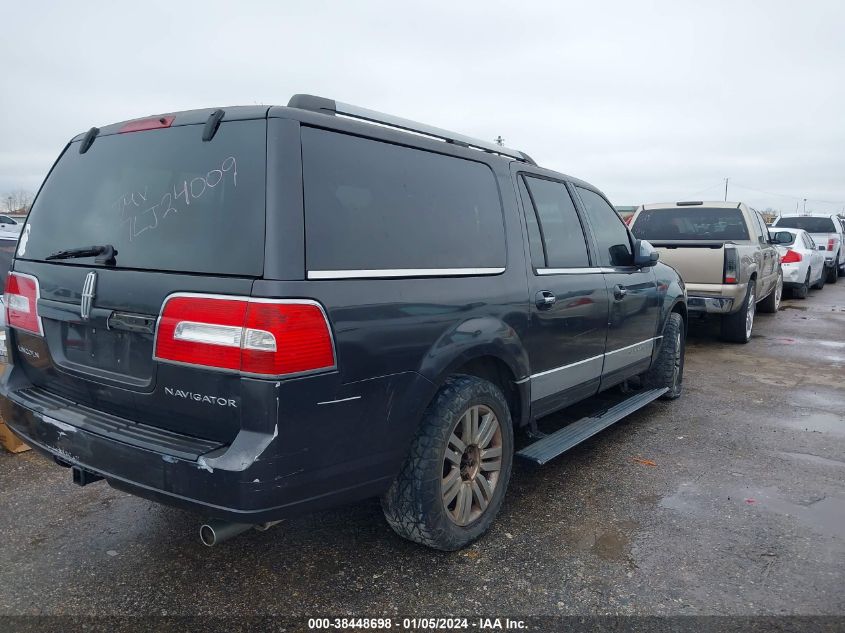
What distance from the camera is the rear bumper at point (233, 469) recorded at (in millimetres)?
2125

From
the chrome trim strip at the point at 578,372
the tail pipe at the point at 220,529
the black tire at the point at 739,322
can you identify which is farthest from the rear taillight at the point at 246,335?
the black tire at the point at 739,322

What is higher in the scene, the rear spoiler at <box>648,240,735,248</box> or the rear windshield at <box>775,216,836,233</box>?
the rear windshield at <box>775,216,836,233</box>

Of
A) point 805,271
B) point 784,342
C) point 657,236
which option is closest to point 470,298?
point 657,236

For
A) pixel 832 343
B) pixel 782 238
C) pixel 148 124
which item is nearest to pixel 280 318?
pixel 148 124

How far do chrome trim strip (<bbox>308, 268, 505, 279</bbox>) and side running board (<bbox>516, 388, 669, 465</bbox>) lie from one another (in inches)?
39.2

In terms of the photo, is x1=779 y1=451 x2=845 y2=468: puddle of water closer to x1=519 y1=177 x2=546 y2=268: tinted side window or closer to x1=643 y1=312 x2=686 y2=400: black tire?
x1=643 y1=312 x2=686 y2=400: black tire

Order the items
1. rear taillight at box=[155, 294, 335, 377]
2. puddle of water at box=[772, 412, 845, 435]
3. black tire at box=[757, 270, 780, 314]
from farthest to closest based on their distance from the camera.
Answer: black tire at box=[757, 270, 780, 314]
puddle of water at box=[772, 412, 845, 435]
rear taillight at box=[155, 294, 335, 377]

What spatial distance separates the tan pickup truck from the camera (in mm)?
7676

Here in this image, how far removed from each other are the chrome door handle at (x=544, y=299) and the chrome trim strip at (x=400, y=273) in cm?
32

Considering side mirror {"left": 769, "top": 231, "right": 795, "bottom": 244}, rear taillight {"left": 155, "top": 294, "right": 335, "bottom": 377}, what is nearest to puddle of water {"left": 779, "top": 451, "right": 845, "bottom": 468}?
rear taillight {"left": 155, "top": 294, "right": 335, "bottom": 377}

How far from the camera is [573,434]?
3773 millimetres

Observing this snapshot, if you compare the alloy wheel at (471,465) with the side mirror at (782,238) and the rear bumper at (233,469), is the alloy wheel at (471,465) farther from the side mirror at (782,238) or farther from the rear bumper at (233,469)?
the side mirror at (782,238)

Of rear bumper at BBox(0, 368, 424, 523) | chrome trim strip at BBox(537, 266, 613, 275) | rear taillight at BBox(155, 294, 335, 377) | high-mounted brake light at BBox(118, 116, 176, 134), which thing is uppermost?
high-mounted brake light at BBox(118, 116, 176, 134)

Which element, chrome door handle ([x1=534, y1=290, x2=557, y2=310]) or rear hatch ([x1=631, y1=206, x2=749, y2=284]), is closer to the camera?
chrome door handle ([x1=534, y1=290, x2=557, y2=310])
